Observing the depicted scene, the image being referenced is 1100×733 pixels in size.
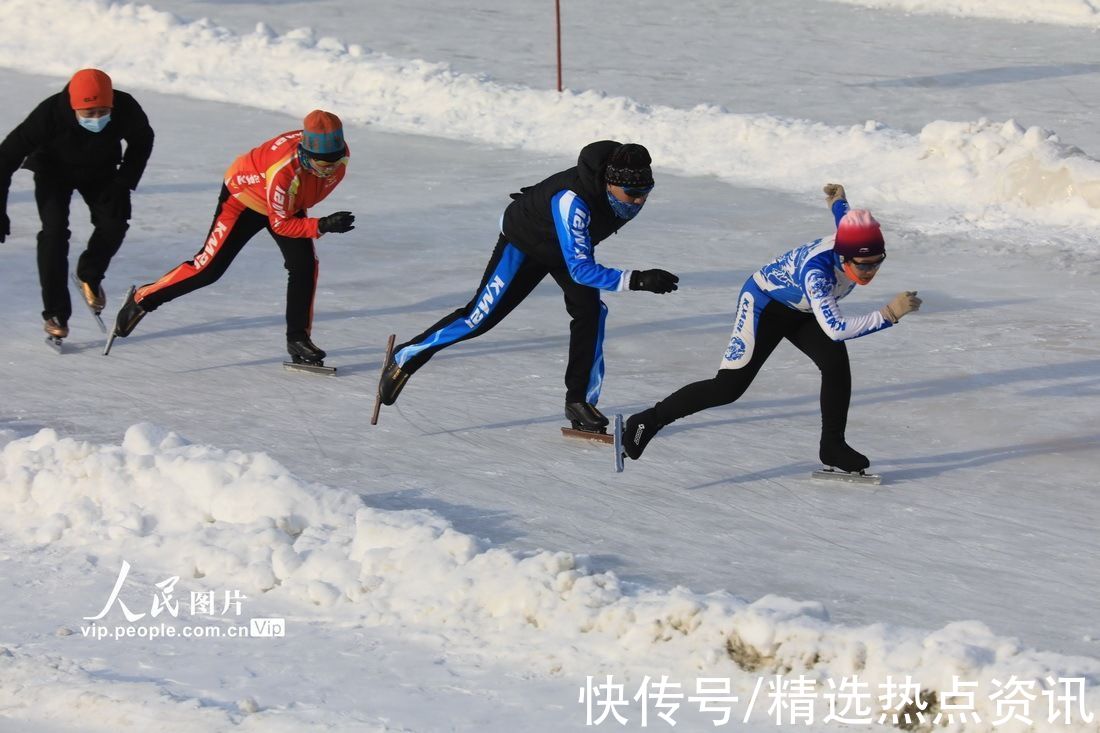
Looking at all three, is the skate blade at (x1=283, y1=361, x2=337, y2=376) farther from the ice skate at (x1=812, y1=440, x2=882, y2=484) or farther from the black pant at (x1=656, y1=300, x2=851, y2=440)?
the ice skate at (x1=812, y1=440, x2=882, y2=484)

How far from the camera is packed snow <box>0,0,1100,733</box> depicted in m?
4.70

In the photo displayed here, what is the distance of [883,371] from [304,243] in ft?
9.93

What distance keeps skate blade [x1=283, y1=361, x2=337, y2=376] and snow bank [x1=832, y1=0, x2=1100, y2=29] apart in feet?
48.2

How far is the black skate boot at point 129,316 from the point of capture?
800 centimetres

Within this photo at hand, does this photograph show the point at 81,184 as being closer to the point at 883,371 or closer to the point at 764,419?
the point at 764,419

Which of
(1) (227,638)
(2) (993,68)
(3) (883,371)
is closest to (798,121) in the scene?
(2) (993,68)

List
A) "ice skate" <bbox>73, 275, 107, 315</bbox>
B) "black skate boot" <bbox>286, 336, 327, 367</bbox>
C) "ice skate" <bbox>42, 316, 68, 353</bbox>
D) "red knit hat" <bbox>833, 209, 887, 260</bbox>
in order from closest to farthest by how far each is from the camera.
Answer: "red knit hat" <bbox>833, 209, 887, 260</bbox> → "black skate boot" <bbox>286, 336, 327, 367</bbox> → "ice skate" <bbox>42, 316, 68, 353</bbox> → "ice skate" <bbox>73, 275, 107, 315</bbox>

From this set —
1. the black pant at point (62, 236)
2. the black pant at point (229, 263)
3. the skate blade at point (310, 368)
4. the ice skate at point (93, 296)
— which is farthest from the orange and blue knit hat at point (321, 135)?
the ice skate at point (93, 296)

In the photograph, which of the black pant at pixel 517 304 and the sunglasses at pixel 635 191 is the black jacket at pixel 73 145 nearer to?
the black pant at pixel 517 304

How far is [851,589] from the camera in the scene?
5.38m

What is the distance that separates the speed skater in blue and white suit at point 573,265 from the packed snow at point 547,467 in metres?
0.36

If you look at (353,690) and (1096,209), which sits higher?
(1096,209)

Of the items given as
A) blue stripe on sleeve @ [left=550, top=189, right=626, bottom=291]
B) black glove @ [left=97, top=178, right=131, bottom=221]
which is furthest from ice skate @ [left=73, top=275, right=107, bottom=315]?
blue stripe on sleeve @ [left=550, top=189, right=626, bottom=291]

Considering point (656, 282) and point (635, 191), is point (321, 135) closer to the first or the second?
point (635, 191)
